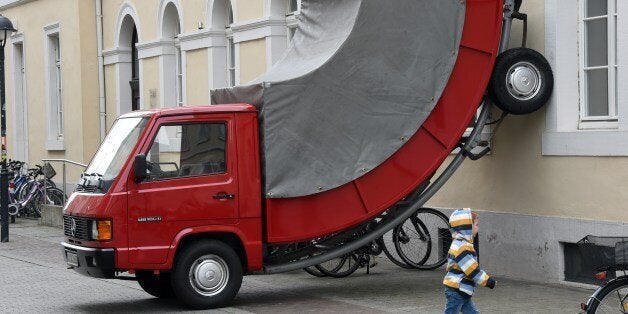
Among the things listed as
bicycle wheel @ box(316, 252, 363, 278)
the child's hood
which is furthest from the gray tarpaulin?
the child's hood

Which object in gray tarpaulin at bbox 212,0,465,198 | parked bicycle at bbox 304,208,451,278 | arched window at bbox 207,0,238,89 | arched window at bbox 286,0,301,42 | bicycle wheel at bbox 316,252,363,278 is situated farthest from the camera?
arched window at bbox 207,0,238,89

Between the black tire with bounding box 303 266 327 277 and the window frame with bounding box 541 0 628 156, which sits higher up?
→ the window frame with bounding box 541 0 628 156

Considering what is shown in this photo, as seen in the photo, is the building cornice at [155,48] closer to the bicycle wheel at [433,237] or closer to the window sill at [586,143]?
the bicycle wheel at [433,237]

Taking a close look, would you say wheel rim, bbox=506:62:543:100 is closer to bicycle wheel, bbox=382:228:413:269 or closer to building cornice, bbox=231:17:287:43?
bicycle wheel, bbox=382:228:413:269

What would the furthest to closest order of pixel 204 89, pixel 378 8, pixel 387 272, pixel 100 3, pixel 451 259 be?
pixel 100 3 → pixel 204 89 → pixel 387 272 → pixel 378 8 → pixel 451 259

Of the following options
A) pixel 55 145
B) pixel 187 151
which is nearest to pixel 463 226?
pixel 187 151

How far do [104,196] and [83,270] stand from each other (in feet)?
2.97

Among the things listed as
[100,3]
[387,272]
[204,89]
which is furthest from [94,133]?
[387,272]

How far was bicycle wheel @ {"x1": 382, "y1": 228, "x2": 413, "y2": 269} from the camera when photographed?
1562 centimetres

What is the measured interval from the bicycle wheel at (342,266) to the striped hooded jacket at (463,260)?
5.06 meters

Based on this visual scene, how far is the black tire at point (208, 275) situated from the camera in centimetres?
1261

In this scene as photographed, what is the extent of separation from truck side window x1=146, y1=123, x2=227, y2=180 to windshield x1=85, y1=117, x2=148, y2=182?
0.28 m

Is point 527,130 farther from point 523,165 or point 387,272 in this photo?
point 387,272

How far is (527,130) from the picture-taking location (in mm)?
14500
